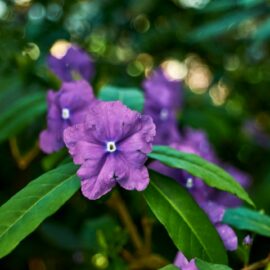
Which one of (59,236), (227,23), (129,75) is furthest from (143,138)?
(129,75)

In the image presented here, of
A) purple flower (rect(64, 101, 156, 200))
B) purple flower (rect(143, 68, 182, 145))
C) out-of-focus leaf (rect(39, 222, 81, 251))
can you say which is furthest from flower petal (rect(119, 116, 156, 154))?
out-of-focus leaf (rect(39, 222, 81, 251))

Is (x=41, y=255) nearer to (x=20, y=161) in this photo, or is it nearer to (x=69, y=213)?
(x=69, y=213)

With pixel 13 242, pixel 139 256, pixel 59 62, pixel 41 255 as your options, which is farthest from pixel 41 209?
pixel 41 255

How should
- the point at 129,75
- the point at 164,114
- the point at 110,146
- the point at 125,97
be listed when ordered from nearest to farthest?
the point at 110,146 < the point at 125,97 < the point at 164,114 < the point at 129,75

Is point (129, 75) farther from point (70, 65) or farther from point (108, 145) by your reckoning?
point (108, 145)

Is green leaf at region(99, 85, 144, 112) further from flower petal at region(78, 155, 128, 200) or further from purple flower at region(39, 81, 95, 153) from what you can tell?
flower petal at region(78, 155, 128, 200)

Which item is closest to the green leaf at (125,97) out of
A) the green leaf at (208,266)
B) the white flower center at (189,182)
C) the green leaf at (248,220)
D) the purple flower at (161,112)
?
the purple flower at (161,112)
